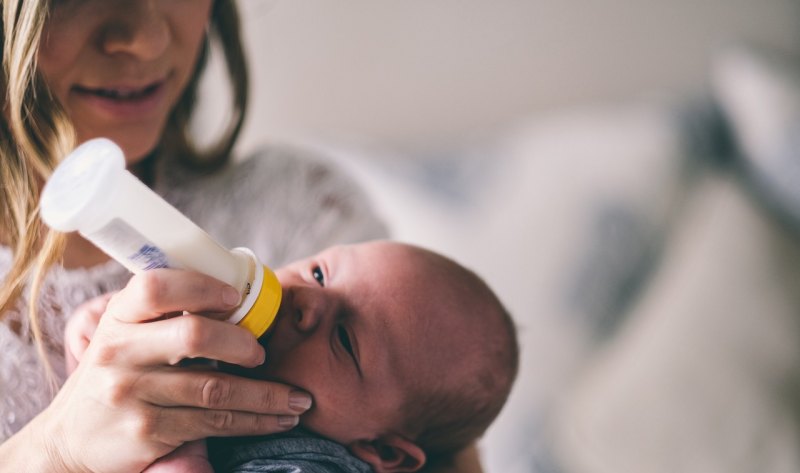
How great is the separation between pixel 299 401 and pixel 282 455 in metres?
0.05

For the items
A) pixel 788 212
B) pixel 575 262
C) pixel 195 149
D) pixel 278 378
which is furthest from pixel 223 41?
pixel 788 212

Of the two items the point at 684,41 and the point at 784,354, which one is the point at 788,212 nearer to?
the point at 784,354

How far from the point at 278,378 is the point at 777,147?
1.40 m

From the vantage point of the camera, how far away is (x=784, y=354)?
151 cm

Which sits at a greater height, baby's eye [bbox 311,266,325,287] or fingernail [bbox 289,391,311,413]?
baby's eye [bbox 311,266,325,287]

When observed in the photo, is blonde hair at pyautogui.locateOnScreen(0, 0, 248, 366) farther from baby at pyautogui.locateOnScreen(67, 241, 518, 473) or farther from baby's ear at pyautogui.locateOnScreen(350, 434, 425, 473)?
baby's ear at pyautogui.locateOnScreen(350, 434, 425, 473)

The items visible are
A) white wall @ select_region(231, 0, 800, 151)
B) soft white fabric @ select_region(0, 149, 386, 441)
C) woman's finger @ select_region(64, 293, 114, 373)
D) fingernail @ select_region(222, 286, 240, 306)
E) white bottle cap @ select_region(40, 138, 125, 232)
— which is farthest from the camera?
white wall @ select_region(231, 0, 800, 151)

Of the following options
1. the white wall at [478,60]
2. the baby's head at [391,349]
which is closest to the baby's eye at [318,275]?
the baby's head at [391,349]

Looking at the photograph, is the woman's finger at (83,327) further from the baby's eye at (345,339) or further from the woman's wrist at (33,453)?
the baby's eye at (345,339)

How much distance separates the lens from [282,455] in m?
0.72

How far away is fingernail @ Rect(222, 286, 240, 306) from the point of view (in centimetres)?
62

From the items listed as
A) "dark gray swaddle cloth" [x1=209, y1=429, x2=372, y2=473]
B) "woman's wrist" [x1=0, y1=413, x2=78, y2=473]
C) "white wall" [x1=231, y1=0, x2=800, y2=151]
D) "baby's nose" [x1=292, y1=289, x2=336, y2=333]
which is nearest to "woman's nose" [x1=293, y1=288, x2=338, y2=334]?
"baby's nose" [x1=292, y1=289, x2=336, y2=333]

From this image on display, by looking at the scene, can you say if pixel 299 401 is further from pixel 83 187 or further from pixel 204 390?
pixel 83 187

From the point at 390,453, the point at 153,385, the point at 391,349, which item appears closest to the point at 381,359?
the point at 391,349
